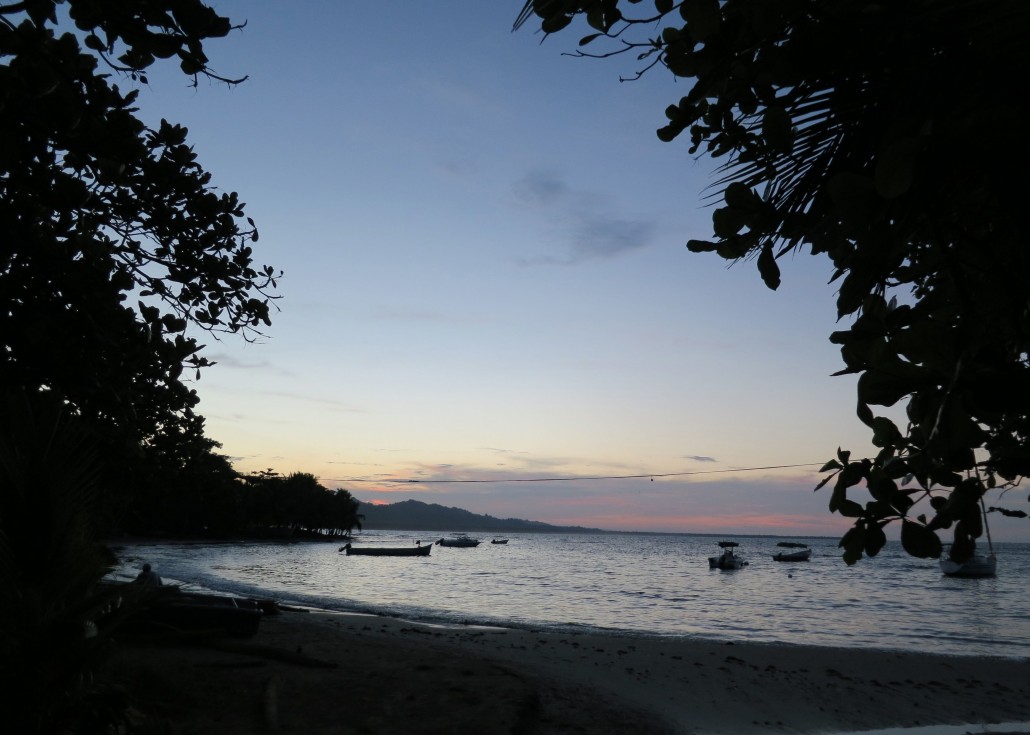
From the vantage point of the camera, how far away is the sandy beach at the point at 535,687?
7.92m

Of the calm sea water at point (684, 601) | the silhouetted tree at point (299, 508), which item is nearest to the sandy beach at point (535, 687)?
the calm sea water at point (684, 601)

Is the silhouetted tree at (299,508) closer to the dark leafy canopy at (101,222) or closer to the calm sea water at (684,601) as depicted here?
the calm sea water at (684,601)

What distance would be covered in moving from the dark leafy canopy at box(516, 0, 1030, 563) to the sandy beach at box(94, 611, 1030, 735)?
494 centimetres

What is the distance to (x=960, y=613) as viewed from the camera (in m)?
32.6

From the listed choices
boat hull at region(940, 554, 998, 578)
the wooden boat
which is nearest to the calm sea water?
boat hull at region(940, 554, 998, 578)

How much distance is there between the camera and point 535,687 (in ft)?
32.7

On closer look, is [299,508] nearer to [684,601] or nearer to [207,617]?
[684,601]

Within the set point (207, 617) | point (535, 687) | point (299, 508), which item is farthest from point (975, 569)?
point (299, 508)

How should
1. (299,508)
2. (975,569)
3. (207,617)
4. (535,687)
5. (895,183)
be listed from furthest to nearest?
(299,508) < (975,569) < (207,617) < (535,687) < (895,183)

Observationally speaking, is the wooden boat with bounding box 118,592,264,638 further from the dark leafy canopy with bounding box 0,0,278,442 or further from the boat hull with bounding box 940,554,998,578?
the boat hull with bounding box 940,554,998,578

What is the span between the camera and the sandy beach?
26.0 feet

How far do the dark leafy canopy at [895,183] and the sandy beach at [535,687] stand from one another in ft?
16.2

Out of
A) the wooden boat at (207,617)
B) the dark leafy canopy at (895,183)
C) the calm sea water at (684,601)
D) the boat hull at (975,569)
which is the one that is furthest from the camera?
the boat hull at (975,569)

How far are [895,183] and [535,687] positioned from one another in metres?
9.98
